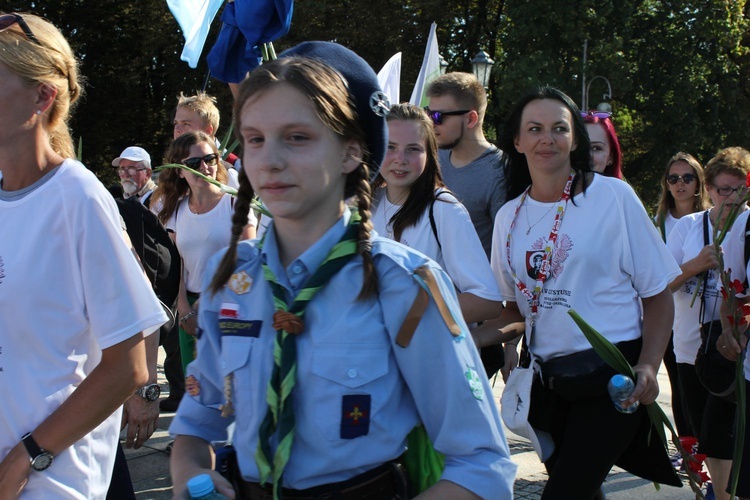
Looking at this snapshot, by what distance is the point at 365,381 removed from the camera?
66.9 inches

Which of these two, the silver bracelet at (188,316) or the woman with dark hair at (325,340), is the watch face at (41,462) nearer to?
the woman with dark hair at (325,340)

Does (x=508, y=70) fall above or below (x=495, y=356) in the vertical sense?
above

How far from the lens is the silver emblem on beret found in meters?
1.92

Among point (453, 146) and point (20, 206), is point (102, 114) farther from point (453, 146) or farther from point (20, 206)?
point (20, 206)

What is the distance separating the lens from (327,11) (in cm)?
2542

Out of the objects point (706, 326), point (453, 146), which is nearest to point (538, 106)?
point (453, 146)

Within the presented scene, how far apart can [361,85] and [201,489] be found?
880 millimetres

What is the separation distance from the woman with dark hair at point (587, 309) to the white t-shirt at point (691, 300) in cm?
184

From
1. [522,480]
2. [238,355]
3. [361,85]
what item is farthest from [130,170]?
[238,355]

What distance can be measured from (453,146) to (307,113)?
3250 mm

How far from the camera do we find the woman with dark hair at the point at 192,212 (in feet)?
18.3

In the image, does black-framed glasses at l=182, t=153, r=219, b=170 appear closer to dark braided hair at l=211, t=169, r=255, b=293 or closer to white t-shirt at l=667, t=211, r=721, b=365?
white t-shirt at l=667, t=211, r=721, b=365

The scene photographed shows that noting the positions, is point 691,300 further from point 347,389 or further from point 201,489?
point 201,489

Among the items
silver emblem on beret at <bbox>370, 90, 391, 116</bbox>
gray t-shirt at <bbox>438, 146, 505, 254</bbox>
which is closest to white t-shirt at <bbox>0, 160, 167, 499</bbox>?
silver emblem on beret at <bbox>370, 90, 391, 116</bbox>
